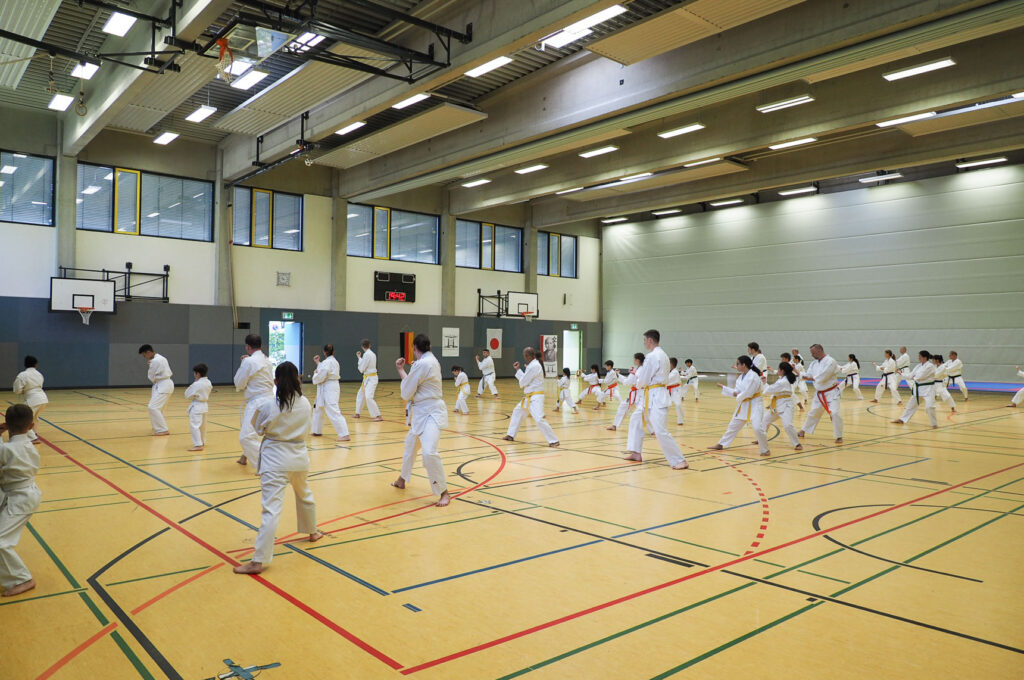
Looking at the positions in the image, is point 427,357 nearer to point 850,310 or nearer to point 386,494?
point 386,494

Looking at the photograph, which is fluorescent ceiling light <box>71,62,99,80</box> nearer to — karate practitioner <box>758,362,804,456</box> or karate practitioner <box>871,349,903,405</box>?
karate practitioner <box>758,362,804,456</box>

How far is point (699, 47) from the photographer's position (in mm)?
14031

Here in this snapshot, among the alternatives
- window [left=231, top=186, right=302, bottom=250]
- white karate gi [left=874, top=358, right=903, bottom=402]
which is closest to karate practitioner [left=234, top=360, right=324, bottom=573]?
window [left=231, top=186, right=302, bottom=250]

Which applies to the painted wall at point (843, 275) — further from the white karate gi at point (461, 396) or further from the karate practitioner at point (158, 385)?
the karate practitioner at point (158, 385)

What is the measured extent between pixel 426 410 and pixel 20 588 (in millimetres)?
3997

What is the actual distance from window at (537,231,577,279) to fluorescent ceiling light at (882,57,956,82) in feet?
67.4

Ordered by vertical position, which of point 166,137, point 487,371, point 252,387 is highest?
point 166,137

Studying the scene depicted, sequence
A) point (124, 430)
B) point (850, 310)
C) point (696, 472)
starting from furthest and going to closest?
point (850, 310) → point (124, 430) → point (696, 472)

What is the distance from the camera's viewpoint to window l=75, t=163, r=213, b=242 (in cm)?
2183

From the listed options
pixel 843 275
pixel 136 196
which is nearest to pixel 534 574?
pixel 136 196

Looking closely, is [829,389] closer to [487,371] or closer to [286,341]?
[487,371]

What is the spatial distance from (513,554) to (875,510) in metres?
4.33

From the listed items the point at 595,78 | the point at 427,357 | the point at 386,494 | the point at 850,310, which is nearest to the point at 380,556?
the point at 386,494

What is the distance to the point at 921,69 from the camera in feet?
48.1
